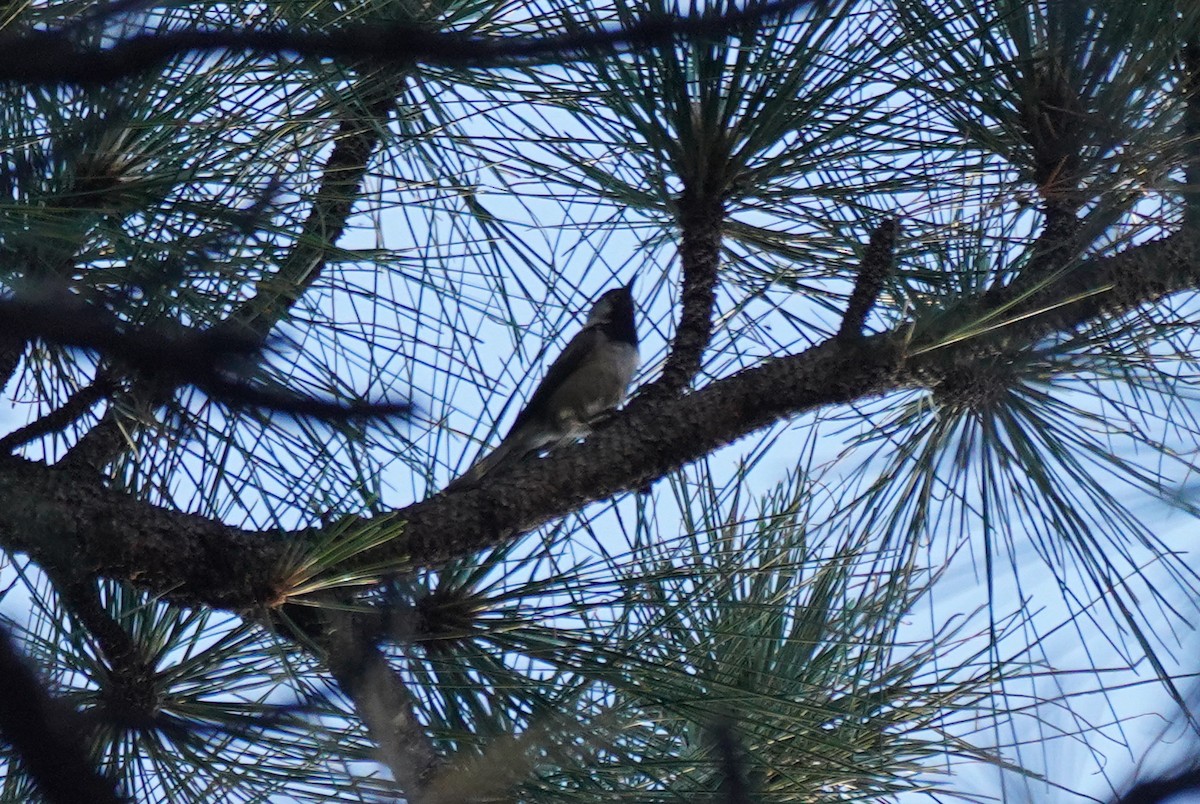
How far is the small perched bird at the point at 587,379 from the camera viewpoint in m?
2.38

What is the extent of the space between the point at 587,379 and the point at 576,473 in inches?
54.2

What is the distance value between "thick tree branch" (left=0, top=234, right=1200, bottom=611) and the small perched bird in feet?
3.18

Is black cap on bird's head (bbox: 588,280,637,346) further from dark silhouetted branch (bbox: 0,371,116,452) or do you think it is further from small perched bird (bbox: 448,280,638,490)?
dark silhouetted branch (bbox: 0,371,116,452)

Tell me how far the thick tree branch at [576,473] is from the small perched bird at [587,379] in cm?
97

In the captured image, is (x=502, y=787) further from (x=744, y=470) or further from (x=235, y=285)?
(x=744, y=470)

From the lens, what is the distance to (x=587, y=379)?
263 cm

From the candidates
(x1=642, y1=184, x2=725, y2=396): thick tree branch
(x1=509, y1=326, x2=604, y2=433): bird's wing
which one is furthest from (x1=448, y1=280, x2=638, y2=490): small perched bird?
(x1=642, y1=184, x2=725, y2=396): thick tree branch

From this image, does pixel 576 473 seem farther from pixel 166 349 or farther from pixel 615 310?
pixel 615 310

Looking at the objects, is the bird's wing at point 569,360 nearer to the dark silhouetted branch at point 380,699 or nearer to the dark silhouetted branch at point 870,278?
the dark silhouetted branch at point 870,278

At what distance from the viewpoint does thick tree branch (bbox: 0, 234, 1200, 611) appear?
1120 mm

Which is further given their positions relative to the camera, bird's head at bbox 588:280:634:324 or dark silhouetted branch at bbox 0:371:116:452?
bird's head at bbox 588:280:634:324

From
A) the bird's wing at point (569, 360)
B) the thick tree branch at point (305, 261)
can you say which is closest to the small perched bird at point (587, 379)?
the bird's wing at point (569, 360)

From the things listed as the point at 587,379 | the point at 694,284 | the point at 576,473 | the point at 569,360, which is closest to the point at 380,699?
the point at 576,473

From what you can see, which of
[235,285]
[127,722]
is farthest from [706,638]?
[127,722]
